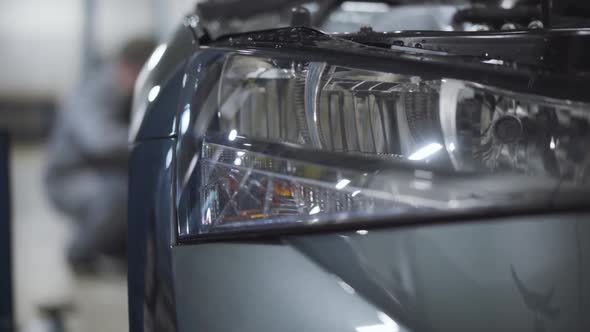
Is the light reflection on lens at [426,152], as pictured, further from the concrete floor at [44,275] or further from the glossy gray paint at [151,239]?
the concrete floor at [44,275]

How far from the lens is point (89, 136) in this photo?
3740 millimetres

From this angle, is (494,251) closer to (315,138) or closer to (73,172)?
(315,138)

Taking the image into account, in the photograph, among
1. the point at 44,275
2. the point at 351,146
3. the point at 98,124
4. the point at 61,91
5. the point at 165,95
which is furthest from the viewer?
the point at 61,91

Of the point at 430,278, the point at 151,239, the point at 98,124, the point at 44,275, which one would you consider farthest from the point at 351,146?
the point at 44,275

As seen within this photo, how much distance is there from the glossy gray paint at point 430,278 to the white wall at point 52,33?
762 cm

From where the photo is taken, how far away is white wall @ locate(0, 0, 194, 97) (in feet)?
27.5

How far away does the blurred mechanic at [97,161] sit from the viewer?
3.69m

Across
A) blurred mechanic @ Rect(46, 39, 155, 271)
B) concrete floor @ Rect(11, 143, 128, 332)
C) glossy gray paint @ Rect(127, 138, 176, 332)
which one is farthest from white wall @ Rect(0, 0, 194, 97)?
glossy gray paint @ Rect(127, 138, 176, 332)

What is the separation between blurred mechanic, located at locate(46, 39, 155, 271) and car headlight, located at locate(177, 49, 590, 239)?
2541 mm

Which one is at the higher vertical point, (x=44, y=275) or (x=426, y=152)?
(x=426, y=152)

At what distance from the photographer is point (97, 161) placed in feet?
12.4

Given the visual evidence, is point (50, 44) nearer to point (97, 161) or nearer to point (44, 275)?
point (44, 275)

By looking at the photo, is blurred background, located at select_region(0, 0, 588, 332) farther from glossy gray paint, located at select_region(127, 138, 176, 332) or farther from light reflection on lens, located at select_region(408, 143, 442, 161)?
light reflection on lens, located at select_region(408, 143, 442, 161)

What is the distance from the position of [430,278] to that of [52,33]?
8139 millimetres
